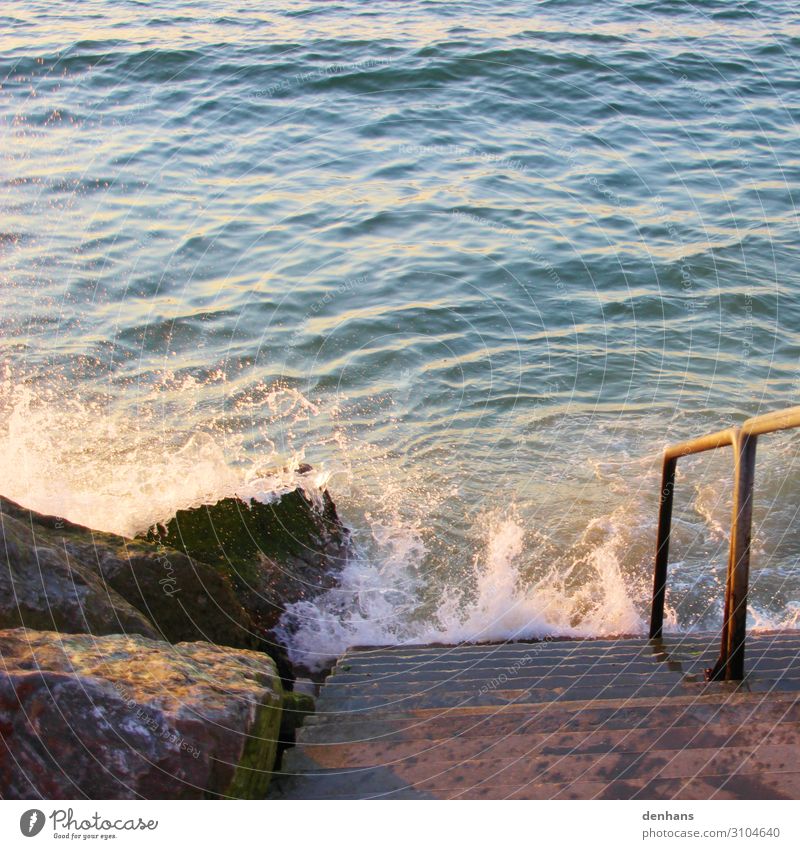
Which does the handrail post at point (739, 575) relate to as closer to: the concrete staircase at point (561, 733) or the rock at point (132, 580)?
the concrete staircase at point (561, 733)

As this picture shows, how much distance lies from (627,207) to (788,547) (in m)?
5.61

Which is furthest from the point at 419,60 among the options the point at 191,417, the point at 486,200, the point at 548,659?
the point at 548,659

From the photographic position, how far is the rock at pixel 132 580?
4094 mm

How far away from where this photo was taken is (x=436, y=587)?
6.69 meters

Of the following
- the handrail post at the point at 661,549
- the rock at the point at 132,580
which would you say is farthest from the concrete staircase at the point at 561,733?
the rock at the point at 132,580

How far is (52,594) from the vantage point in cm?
398

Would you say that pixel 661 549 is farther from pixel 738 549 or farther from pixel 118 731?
pixel 118 731

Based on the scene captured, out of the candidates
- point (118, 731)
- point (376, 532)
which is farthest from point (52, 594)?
point (376, 532)

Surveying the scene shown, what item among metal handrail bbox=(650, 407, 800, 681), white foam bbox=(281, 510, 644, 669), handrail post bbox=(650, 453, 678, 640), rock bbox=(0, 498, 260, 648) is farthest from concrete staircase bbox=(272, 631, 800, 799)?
white foam bbox=(281, 510, 644, 669)

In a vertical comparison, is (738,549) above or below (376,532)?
above

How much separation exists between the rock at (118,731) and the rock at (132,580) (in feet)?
2.82

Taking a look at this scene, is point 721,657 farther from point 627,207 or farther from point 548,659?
point 627,207

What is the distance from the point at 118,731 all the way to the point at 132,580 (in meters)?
1.87

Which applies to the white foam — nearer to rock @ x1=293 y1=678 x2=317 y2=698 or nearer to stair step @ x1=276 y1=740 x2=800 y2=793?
rock @ x1=293 y1=678 x2=317 y2=698
